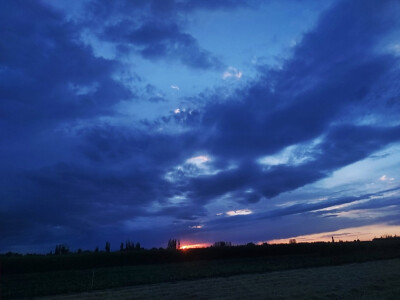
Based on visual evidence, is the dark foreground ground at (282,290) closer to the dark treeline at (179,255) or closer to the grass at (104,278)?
the grass at (104,278)

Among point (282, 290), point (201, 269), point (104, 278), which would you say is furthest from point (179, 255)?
point (282, 290)

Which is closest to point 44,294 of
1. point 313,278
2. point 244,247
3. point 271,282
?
point 271,282

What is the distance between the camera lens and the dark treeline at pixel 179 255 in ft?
190

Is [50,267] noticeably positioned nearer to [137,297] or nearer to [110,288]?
[110,288]

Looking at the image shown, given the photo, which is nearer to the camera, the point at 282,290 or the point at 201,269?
the point at 282,290

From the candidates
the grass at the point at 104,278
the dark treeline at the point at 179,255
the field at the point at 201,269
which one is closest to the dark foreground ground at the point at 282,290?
the field at the point at 201,269

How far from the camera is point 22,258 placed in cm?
5947

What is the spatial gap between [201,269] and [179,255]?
28.9m

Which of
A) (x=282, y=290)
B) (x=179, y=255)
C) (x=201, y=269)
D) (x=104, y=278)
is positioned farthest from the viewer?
(x=179, y=255)

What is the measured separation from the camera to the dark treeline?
58.1 m

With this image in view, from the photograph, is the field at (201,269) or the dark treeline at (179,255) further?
the dark treeline at (179,255)

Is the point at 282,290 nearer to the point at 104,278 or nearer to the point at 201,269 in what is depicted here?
the point at 104,278

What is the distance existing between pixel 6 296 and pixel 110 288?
788 cm

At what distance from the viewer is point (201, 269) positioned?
145 ft
